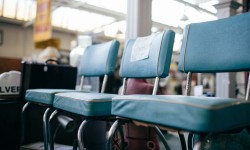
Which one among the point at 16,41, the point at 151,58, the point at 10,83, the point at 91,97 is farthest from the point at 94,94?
the point at 16,41

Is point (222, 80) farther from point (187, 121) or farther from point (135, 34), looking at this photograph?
point (187, 121)

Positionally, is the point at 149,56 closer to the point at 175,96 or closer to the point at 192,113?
the point at 175,96

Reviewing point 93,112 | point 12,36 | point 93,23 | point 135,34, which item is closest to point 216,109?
point 93,112

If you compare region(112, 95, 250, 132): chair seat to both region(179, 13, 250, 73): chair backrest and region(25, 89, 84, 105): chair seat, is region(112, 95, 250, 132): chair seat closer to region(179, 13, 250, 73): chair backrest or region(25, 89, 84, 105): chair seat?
region(179, 13, 250, 73): chair backrest

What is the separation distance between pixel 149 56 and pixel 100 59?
0.46 metres

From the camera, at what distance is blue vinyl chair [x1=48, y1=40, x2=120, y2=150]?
2.76 feet

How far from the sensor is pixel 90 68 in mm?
1580

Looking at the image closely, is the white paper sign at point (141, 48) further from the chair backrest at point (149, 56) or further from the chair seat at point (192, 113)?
the chair seat at point (192, 113)

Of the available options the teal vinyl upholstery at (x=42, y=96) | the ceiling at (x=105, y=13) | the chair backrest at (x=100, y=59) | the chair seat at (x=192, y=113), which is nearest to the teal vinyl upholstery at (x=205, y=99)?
the chair seat at (x=192, y=113)

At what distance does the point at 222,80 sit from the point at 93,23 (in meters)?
4.25

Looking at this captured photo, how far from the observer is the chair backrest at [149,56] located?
103cm

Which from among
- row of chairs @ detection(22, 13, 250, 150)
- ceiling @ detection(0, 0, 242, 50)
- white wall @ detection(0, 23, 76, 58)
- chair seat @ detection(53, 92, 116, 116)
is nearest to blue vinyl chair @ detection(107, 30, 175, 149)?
row of chairs @ detection(22, 13, 250, 150)

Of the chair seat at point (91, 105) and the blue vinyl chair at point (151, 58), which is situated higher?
the blue vinyl chair at point (151, 58)

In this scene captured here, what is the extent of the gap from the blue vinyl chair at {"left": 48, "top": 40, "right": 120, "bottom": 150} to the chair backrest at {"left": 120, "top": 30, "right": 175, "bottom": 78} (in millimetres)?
151
